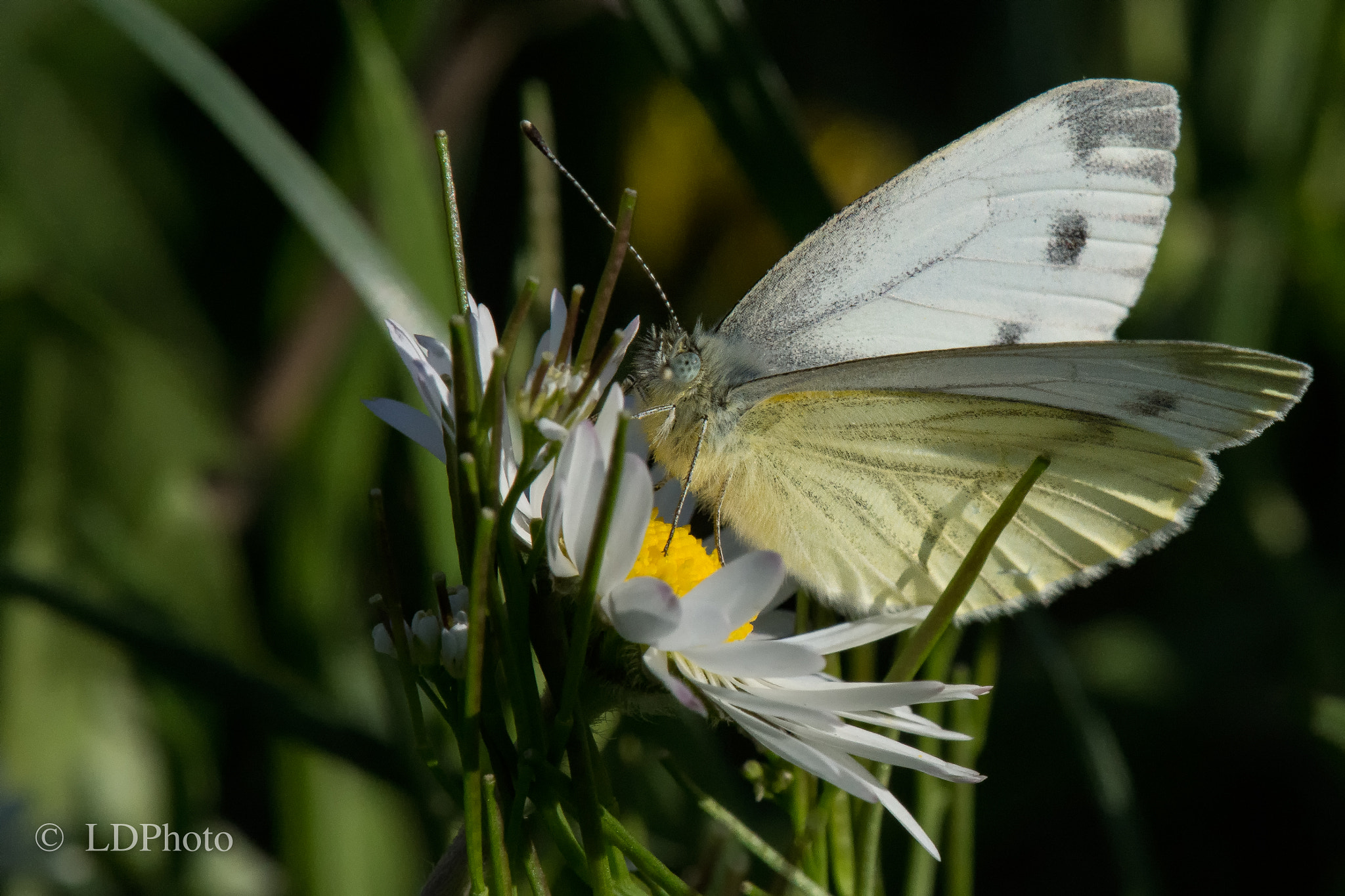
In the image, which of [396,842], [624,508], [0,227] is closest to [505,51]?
[0,227]

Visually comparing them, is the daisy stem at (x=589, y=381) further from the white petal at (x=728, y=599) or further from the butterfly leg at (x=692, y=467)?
the butterfly leg at (x=692, y=467)

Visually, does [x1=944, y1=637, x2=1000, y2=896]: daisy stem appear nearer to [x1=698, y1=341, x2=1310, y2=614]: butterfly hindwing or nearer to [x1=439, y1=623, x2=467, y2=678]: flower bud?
[x1=698, y1=341, x2=1310, y2=614]: butterfly hindwing

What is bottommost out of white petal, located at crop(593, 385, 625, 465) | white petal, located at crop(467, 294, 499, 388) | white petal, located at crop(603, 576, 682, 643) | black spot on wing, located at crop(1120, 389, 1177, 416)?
white petal, located at crop(603, 576, 682, 643)

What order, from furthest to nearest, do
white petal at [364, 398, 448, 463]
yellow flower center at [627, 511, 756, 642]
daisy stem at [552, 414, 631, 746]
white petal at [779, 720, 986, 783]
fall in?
1. yellow flower center at [627, 511, 756, 642]
2. white petal at [364, 398, 448, 463]
3. white petal at [779, 720, 986, 783]
4. daisy stem at [552, 414, 631, 746]

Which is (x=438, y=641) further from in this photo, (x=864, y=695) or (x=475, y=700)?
(x=864, y=695)
